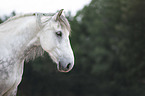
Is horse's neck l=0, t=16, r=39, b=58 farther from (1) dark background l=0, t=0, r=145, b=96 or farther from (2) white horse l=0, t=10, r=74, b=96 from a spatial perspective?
(1) dark background l=0, t=0, r=145, b=96

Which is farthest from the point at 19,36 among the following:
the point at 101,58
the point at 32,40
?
the point at 101,58

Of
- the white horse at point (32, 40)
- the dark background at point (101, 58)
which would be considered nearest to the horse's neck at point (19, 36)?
the white horse at point (32, 40)

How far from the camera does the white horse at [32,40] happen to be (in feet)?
5.65

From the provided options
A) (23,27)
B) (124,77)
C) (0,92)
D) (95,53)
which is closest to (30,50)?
(23,27)

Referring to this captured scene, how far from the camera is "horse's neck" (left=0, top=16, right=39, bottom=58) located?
67.7 inches

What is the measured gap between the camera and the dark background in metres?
8.37

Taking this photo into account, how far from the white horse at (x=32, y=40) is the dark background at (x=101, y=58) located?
539 cm

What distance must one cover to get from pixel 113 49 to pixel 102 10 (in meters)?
3.51

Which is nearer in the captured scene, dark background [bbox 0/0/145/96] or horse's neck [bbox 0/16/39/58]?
horse's neck [bbox 0/16/39/58]

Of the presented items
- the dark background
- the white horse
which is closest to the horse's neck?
the white horse

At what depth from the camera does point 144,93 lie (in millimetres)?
9188

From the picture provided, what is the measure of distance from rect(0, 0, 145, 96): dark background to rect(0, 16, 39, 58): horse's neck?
5.41 m

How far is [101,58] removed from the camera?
1263 centimetres

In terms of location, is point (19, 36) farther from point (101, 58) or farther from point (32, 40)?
point (101, 58)
